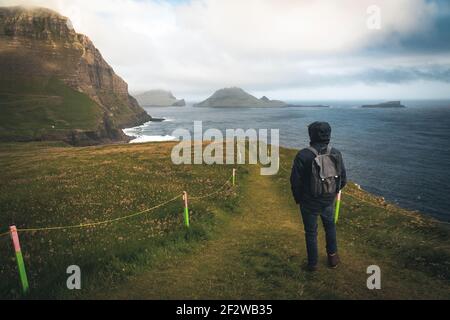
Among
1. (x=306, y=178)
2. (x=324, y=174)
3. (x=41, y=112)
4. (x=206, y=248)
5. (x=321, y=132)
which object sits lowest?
(x=206, y=248)

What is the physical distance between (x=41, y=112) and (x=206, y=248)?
573ft

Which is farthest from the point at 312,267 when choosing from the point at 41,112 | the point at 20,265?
the point at 41,112

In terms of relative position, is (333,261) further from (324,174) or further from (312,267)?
(324,174)

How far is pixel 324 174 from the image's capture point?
33.0 ft

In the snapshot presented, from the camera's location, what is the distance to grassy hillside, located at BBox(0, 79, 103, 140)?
133250 mm

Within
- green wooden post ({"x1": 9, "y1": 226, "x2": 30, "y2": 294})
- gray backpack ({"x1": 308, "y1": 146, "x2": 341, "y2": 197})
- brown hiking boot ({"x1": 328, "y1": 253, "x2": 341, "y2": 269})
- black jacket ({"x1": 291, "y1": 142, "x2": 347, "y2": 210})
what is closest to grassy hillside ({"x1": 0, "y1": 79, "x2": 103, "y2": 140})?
green wooden post ({"x1": 9, "y1": 226, "x2": 30, "y2": 294})

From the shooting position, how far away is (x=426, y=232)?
50.1 feet

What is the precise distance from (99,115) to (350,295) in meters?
180

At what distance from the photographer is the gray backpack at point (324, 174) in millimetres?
9977

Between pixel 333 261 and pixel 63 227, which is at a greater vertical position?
pixel 63 227

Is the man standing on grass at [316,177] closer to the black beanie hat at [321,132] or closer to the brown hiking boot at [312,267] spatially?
the black beanie hat at [321,132]

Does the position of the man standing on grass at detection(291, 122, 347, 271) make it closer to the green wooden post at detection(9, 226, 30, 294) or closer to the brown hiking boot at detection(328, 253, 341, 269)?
the brown hiking boot at detection(328, 253, 341, 269)

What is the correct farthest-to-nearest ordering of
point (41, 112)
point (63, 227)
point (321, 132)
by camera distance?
point (41, 112), point (63, 227), point (321, 132)
